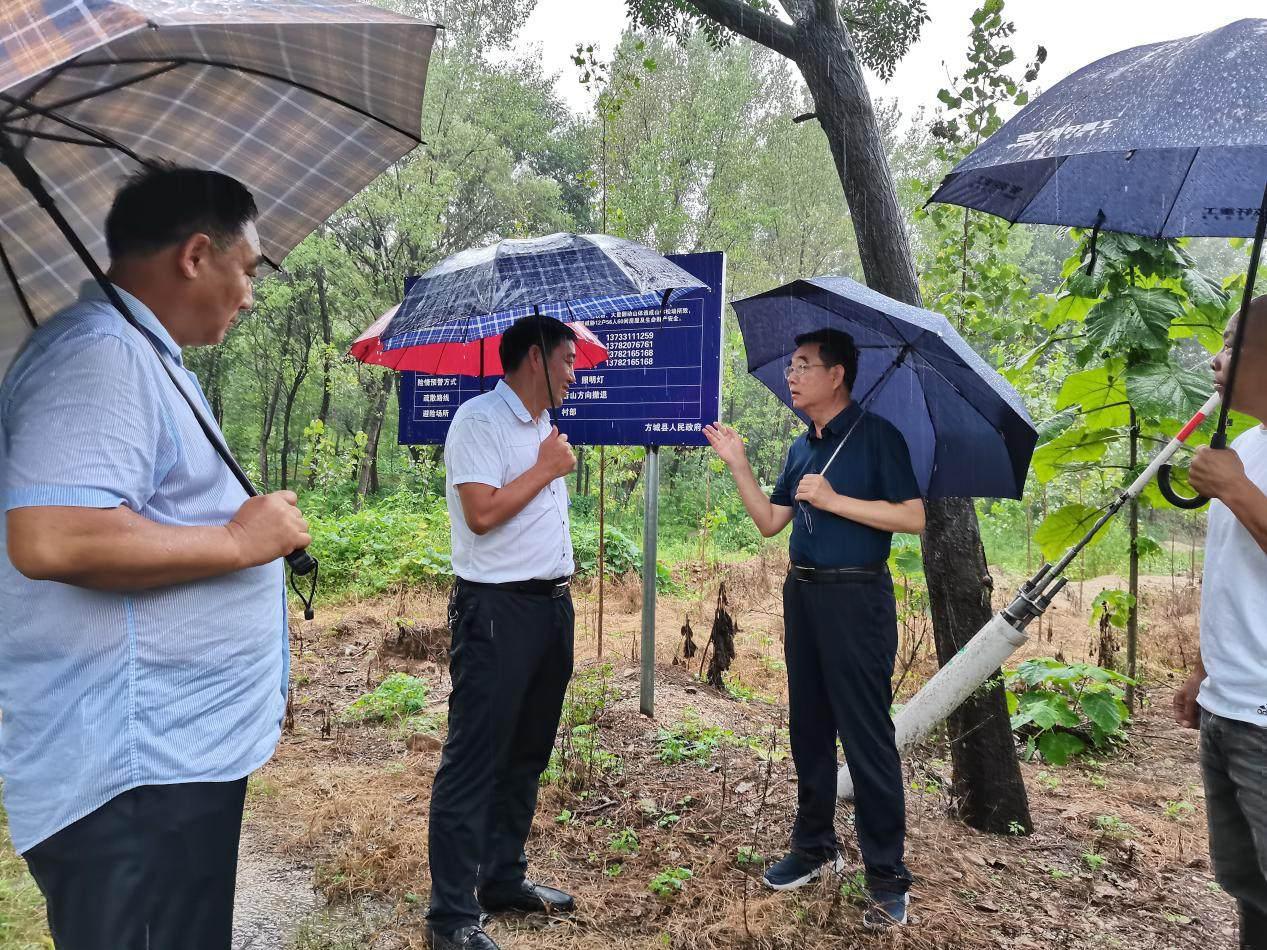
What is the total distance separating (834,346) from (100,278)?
230 centimetres

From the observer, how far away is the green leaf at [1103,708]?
4078 mm

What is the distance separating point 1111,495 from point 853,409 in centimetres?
205

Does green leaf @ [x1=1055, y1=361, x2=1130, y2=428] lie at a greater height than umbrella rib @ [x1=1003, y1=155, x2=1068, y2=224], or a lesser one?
lesser

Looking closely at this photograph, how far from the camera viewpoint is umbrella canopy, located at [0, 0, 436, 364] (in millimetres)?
1445

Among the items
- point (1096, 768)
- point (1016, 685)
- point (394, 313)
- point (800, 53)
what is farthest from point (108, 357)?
point (1016, 685)

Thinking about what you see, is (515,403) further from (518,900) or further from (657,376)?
(657,376)

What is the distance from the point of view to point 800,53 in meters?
3.86

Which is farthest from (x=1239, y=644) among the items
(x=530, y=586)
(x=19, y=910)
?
(x=19, y=910)

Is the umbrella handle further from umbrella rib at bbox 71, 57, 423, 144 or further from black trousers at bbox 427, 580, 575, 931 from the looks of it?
black trousers at bbox 427, 580, 575, 931

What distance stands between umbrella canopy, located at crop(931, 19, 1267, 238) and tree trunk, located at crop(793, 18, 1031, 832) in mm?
1032

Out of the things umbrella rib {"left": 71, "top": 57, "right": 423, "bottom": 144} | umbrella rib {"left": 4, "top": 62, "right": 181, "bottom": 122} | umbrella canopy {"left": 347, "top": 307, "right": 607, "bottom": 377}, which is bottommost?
umbrella canopy {"left": 347, "top": 307, "right": 607, "bottom": 377}

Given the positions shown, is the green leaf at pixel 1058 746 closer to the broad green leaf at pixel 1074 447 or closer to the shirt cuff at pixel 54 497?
the broad green leaf at pixel 1074 447

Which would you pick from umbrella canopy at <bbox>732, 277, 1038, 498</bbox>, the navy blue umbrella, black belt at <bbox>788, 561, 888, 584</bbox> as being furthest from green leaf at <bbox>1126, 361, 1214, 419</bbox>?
black belt at <bbox>788, 561, 888, 584</bbox>

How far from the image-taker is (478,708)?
102 inches
